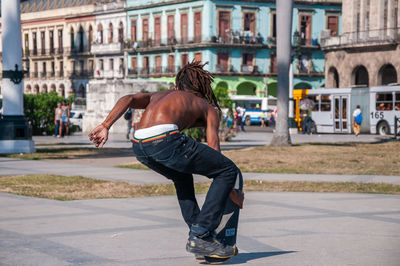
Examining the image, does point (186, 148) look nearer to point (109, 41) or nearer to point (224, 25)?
point (224, 25)

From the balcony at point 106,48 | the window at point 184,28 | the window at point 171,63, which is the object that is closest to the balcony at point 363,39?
the window at point 184,28

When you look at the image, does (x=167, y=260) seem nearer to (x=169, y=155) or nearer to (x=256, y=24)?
(x=169, y=155)

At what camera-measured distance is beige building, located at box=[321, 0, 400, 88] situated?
158 ft

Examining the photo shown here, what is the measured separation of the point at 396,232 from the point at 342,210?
1665 millimetres

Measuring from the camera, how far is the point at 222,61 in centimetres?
6838

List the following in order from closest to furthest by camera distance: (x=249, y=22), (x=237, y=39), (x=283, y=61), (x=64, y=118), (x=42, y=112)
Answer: (x=283, y=61) < (x=64, y=118) < (x=42, y=112) < (x=237, y=39) < (x=249, y=22)

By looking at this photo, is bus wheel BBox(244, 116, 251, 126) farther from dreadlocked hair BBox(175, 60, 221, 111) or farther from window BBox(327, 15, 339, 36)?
dreadlocked hair BBox(175, 60, 221, 111)

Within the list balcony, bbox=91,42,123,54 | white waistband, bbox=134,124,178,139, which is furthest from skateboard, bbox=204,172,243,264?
balcony, bbox=91,42,123,54

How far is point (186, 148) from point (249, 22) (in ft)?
211

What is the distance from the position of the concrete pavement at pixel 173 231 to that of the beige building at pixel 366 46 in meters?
39.4

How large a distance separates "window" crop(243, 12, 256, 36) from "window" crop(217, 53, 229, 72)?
3080 millimetres

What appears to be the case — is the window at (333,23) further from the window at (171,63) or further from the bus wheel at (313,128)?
the bus wheel at (313,128)

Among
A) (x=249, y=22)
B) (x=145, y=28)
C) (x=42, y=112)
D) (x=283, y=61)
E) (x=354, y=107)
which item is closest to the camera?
(x=283, y=61)

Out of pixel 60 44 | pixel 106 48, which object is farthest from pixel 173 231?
pixel 60 44
